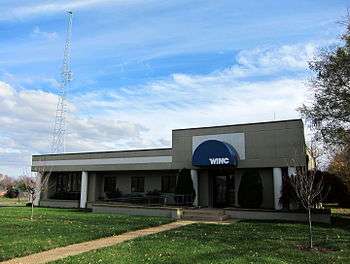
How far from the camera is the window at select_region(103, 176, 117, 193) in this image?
3500 centimetres

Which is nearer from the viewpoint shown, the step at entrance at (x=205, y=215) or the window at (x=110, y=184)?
the step at entrance at (x=205, y=215)

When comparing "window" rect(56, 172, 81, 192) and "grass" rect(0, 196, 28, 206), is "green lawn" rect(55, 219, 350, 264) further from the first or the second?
→ "grass" rect(0, 196, 28, 206)

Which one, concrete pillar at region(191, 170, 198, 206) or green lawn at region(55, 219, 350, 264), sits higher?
concrete pillar at region(191, 170, 198, 206)

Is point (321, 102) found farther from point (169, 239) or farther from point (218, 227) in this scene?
point (169, 239)


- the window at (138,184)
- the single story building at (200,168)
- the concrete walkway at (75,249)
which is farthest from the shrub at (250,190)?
the window at (138,184)

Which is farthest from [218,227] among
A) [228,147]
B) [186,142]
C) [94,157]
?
[94,157]

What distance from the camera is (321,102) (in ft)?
73.6

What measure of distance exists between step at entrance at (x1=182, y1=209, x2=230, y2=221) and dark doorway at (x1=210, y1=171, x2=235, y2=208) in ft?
14.9

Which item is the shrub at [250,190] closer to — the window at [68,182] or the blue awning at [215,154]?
the blue awning at [215,154]

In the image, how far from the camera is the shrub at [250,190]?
24984 mm

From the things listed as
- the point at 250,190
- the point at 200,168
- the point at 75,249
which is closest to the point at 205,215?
the point at 250,190

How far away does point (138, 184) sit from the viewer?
3356cm

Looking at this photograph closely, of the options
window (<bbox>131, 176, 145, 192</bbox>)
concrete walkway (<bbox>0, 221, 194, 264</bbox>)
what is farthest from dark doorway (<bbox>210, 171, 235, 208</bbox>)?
concrete walkway (<bbox>0, 221, 194, 264</bbox>)

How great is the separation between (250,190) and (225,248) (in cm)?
1322
